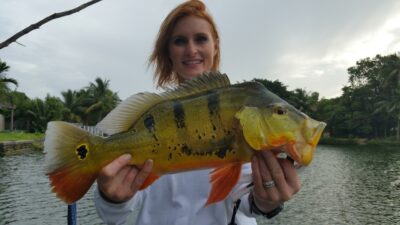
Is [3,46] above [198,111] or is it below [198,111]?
above

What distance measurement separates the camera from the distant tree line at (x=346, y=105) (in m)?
54.9

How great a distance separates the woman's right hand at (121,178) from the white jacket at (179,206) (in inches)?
→ 8.9

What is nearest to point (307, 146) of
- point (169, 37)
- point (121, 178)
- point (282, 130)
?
point (282, 130)

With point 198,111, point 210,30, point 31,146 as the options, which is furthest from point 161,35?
point 31,146

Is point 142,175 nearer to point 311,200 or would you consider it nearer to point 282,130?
point 282,130

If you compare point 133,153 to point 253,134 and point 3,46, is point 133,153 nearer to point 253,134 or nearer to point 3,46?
point 253,134

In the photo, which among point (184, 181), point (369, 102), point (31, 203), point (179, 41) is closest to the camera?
point (184, 181)

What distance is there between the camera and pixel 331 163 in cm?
3381

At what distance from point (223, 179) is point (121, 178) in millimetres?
590

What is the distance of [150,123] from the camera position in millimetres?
2188

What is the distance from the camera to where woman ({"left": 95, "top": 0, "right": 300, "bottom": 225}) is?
2.23m

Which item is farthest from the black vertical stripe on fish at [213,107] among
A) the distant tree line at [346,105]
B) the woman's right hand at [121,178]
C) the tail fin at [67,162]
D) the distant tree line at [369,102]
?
the distant tree line at [369,102]

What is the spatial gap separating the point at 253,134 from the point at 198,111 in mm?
342

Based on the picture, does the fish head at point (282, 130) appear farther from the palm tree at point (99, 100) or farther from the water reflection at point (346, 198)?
the palm tree at point (99, 100)
